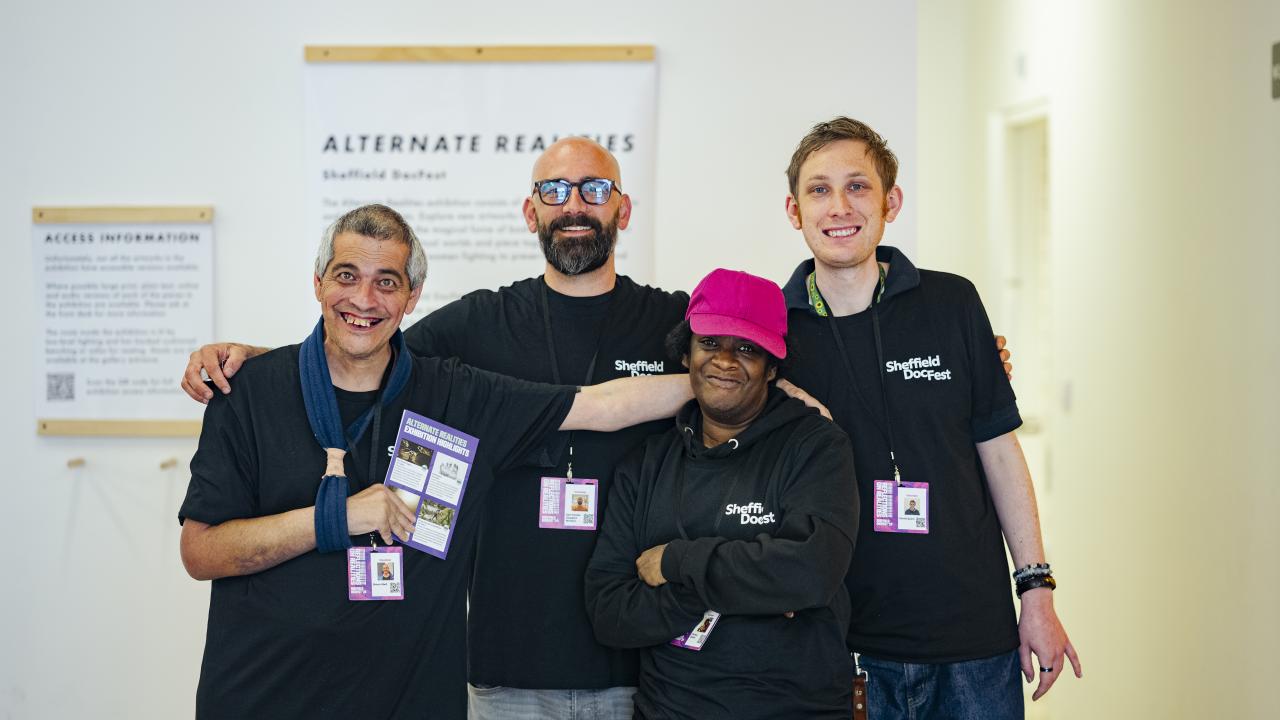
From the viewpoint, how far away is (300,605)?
192cm

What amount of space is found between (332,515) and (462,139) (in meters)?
1.75

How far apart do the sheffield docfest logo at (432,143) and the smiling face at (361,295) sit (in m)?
1.33

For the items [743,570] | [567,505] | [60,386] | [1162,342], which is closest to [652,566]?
[743,570]

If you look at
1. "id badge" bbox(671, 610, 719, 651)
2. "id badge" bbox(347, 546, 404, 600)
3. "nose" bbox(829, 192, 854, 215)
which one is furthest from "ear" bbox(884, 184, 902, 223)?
"id badge" bbox(347, 546, 404, 600)

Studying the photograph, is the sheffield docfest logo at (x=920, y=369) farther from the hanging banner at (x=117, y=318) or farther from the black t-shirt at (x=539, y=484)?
the hanging banner at (x=117, y=318)

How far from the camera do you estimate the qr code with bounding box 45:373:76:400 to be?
3391mm

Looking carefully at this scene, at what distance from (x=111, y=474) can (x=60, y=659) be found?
2.11 ft

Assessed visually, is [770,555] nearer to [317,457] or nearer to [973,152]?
[317,457]

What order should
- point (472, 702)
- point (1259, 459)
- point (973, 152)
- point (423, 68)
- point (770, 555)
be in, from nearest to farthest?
1. point (770, 555)
2. point (472, 702)
3. point (1259, 459)
4. point (423, 68)
5. point (973, 152)

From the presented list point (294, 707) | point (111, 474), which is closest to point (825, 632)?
point (294, 707)

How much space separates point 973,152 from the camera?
18.6 ft

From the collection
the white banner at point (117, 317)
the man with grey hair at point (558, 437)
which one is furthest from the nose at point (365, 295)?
the white banner at point (117, 317)

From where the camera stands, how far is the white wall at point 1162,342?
308cm

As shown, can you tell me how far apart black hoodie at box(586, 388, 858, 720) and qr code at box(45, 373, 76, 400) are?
221cm
